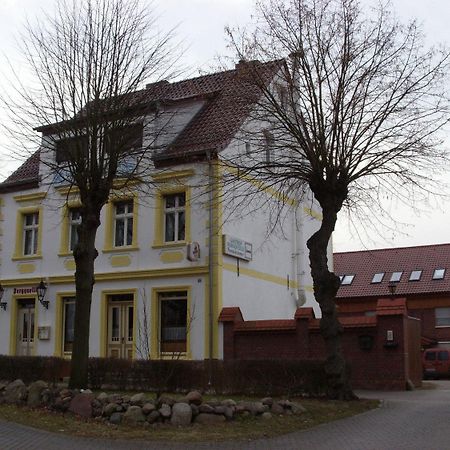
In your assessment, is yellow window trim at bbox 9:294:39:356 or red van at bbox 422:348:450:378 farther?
red van at bbox 422:348:450:378

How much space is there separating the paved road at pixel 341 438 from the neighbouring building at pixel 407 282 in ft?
101

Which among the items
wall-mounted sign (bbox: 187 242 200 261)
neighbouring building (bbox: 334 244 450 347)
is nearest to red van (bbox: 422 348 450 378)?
neighbouring building (bbox: 334 244 450 347)

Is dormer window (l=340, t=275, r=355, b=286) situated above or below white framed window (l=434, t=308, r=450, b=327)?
above

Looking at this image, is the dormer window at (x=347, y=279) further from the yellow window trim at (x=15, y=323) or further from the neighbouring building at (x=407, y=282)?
the yellow window trim at (x=15, y=323)

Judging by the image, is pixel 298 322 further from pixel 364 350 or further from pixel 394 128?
pixel 394 128

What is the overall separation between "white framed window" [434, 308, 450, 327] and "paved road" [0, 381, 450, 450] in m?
33.2

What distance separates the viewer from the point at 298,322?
22.1 metres

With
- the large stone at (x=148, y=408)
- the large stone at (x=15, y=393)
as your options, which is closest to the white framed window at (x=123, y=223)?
the large stone at (x=15, y=393)

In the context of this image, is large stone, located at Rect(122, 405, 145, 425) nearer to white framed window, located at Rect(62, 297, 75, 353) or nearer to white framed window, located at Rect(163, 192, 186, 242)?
white framed window, located at Rect(163, 192, 186, 242)

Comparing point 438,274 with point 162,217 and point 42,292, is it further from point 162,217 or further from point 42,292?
point 42,292

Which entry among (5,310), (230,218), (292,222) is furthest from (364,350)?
(5,310)

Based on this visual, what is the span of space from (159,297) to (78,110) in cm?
849

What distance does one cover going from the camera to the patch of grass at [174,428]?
11977 mm

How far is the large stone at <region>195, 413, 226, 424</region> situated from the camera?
1282 cm
